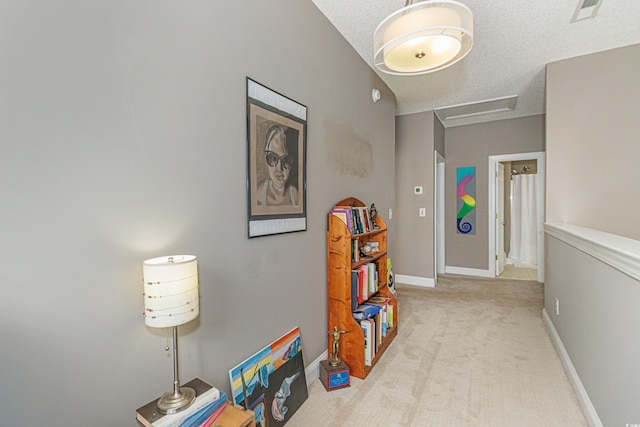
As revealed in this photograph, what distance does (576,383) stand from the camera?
1963mm

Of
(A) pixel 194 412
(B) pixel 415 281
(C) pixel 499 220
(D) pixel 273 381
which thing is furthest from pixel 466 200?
(A) pixel 194 412

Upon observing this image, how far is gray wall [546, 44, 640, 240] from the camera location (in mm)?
2777

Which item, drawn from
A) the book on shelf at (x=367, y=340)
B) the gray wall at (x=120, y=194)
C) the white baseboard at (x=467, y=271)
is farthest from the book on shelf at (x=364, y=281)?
the white baseboard at (x=467, y=271)

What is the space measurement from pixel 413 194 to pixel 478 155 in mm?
1582

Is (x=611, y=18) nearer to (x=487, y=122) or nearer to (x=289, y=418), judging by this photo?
(x=487, y=122)

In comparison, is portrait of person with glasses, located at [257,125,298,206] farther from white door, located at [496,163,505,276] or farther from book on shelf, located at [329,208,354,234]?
white door, located at [496,163,505,276]

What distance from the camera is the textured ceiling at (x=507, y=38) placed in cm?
219

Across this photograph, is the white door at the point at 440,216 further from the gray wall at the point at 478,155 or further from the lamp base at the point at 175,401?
the lamp base at the point at 175,401

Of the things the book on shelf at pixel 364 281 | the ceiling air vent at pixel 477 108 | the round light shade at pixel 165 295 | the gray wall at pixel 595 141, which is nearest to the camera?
the round light shade at pixel 165 295

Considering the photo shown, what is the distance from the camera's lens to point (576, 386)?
196cm

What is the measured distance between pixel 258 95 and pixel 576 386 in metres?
2.76

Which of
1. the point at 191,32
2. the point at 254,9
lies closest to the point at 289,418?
the point at 191,32

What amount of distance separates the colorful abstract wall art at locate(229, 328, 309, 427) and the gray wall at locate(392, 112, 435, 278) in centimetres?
315

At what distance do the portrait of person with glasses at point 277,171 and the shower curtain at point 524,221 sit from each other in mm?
6273
